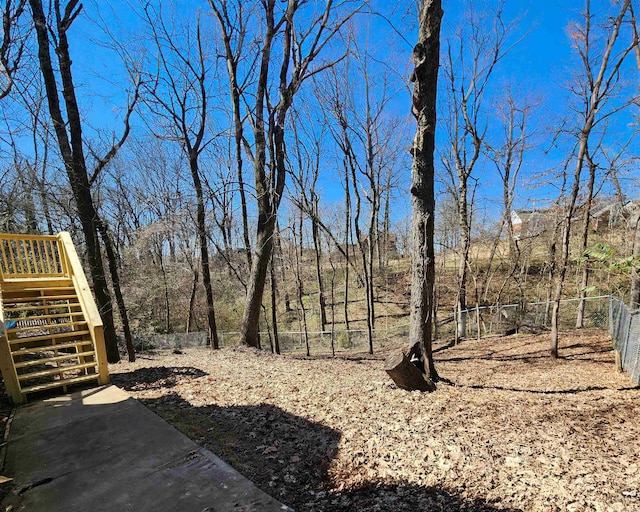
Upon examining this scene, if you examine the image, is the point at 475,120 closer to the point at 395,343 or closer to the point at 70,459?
the point at 395,343

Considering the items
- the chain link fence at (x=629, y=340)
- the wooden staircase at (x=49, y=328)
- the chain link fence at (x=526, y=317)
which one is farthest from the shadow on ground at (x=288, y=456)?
the chain link fence at (x=526, y=317)

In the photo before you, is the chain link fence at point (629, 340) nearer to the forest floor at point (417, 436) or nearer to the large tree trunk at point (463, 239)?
the forest floor at point (417, 436)

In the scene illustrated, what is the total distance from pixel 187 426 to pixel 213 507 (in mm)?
1774

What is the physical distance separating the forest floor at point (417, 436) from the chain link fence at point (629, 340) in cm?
27

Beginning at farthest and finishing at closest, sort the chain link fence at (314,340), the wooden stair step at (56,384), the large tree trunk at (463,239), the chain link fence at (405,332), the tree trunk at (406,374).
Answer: the chain link fence at (314,340)
the chain link fence at (405,332)
the large tree trunk at (463,239)
the tree trunk at (406,374)
the wooden stair step at (56,384)

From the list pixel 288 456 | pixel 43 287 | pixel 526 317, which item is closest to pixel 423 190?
pixel 288 456

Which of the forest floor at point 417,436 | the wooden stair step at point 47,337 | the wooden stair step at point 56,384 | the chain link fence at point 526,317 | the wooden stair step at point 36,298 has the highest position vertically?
the wooden stair step at point 36,298

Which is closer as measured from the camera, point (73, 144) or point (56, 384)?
point (56, 384)

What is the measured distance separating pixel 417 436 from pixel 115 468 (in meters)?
2.80

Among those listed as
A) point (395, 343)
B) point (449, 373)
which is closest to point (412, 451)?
point (449, 373)

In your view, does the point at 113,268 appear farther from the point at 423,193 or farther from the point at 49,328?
the point at 423,193

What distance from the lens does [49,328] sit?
16.9 ft

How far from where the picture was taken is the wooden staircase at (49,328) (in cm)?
427

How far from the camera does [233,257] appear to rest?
15.1 metres
